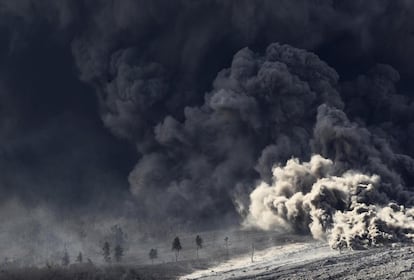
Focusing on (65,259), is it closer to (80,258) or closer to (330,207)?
(80,258)

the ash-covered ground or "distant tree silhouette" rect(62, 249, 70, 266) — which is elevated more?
"distant tree silhouette" rect(62, 249, 70, 266)

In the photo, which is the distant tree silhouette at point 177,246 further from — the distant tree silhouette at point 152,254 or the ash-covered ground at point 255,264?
the distant tree silhouette at point 152,254

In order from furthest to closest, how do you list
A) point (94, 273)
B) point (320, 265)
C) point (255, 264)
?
point (255, 264) < point (320, 265) < point (94, 273)

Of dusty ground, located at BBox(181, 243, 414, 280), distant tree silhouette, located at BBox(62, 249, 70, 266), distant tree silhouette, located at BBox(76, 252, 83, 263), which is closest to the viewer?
dusty ground, located at BBox(181, 243, 414, 280)

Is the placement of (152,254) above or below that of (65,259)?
below

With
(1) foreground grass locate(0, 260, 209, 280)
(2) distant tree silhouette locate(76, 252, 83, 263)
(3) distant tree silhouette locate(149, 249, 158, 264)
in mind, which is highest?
(2) distant tree silhouette locate(76, 252, 83, 263)

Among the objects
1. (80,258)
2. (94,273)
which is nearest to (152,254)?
(80,258)

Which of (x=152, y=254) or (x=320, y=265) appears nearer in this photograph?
(x=320, y=265)

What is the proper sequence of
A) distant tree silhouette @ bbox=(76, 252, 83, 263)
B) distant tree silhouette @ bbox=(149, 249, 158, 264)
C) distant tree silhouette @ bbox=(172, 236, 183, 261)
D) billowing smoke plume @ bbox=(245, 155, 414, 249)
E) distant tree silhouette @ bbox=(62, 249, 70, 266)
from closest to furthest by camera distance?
billowing smoke plume @ bbox=(245, 155, 414, 249) < distant tree silhouette @ bbox=(172, 236, 183, 261) < distant tree silhouette @ bbox=(149, 249, 158, 264) < distant tree silhouette @ bbox=(76, 252, 83, 263) < distant tree silhouette @ bbox=(62, 249, 70, 266)

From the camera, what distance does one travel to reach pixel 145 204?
12012 centimetres

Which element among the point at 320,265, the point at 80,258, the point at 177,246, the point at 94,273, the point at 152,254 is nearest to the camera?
the point at 94,273

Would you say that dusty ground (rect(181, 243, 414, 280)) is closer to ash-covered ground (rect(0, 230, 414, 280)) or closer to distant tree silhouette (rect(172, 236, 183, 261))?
ash-covered ground (rect(0, 230, 414, 280))

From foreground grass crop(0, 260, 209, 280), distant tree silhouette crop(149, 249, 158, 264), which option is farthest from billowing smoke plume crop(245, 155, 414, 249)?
foreground grass crop(0, 260, 209, 280)

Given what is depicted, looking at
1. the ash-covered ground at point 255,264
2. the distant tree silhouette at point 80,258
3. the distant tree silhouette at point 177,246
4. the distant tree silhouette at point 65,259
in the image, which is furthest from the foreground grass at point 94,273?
the distant tree silhouette at point 65,259
